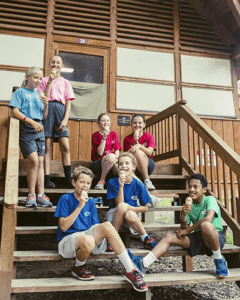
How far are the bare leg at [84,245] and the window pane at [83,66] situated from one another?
440 cm

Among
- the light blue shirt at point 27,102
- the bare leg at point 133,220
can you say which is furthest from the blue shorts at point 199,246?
the light blue shirt at point 27,102

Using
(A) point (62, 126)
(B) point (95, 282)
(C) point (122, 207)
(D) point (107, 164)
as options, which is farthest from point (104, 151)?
(B) point (95, 282)

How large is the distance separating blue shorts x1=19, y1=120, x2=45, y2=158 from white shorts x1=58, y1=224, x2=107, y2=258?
37.1 inches

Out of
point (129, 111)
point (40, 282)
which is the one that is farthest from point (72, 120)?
point (40, 282)

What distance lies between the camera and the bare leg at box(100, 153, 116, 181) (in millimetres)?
3117

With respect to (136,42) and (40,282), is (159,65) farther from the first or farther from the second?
(40,282)

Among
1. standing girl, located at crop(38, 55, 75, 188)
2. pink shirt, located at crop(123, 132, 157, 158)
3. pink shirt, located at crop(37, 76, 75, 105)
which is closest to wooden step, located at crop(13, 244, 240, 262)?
standing girl, located at crop(38, 55, 75, 188)

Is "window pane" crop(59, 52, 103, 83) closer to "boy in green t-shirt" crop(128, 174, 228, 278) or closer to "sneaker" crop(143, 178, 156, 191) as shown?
"sneaker" crop(143, 178, 156, 191)

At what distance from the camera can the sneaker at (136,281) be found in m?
1.87

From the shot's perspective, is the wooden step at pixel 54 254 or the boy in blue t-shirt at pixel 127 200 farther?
the boy in blue t-shirt at pixel 127 200

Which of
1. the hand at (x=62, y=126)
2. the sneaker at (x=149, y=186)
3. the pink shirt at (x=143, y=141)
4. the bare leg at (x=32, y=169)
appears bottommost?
the sneaker at (x=149, y=186)

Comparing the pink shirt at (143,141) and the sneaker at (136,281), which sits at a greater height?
the pink shirt at (143,141)

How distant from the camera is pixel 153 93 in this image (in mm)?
6246

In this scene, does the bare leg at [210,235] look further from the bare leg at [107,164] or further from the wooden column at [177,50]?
the wooden column at [177,50]
